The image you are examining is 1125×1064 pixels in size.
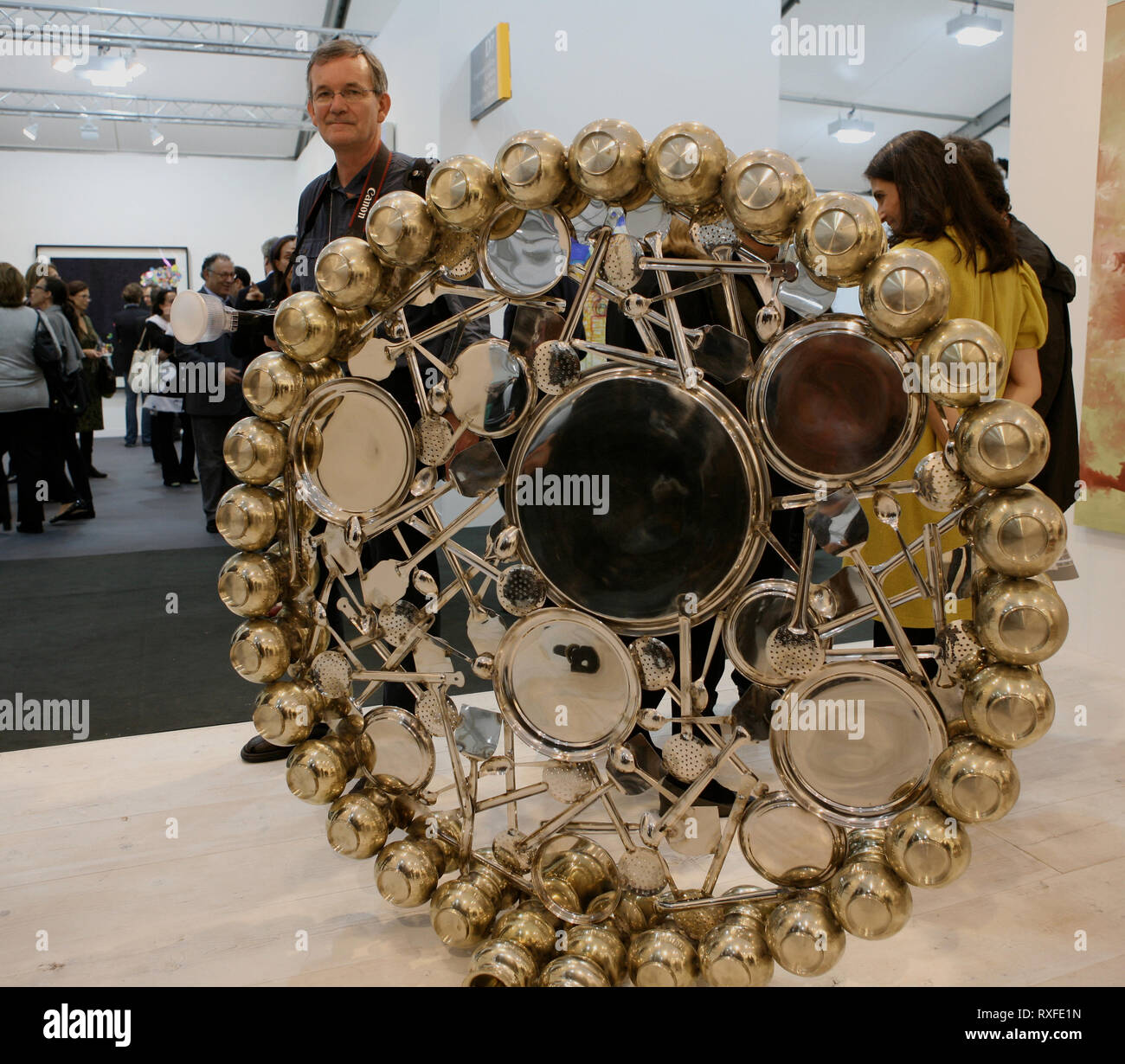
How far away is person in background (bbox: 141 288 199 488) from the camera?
5.89 m

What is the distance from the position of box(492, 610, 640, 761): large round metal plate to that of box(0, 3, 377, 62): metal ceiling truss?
8.22 metres

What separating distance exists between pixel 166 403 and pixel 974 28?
7.29m

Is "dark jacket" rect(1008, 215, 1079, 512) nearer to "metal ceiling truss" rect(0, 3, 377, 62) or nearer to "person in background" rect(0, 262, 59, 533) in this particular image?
"person in background" rect(0, 262, 59, 533)

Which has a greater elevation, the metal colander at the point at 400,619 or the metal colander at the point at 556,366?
the metal colander at the point at 556,366

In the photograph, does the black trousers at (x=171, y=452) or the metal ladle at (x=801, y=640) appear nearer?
the metal ladle at (x=801, y=640)

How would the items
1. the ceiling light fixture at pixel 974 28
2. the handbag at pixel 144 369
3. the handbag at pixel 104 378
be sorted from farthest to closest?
the ceiling light fixture at pixel 974 28 → the handbag at pixel 104 378 → the handbag at pixel 144 369

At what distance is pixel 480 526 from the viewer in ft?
19.5

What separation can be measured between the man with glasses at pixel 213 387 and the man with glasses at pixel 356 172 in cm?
306

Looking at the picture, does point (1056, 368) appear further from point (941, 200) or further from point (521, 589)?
point (521, 589)

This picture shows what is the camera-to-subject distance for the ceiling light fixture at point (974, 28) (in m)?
8.25

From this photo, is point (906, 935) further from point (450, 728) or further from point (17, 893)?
point (17, 893)

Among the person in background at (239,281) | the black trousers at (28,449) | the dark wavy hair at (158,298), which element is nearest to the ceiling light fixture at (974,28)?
the person in background at (239,281)

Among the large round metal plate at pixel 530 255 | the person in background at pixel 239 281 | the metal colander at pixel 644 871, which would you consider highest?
the person in background at pixel 239 281

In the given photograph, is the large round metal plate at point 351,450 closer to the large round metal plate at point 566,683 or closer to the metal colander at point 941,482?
the large round metal plate at point 566,683
